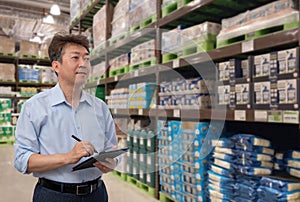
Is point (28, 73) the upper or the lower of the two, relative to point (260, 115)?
upper

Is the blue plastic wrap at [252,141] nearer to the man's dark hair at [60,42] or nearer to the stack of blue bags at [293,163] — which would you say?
the stack of blue bags at [293,163]

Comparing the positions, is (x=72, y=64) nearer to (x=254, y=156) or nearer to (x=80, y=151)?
(x=80, y=151)

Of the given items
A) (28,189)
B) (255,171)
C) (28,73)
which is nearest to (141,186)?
(28,189)

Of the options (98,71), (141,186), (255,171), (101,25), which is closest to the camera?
(255,171)

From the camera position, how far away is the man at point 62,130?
4.22 ft

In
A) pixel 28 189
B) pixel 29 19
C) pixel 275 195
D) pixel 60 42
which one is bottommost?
pixel 28 189

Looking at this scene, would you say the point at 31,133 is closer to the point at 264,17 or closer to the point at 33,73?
the point at 264,17

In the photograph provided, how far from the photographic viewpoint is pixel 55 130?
1340 millimetres

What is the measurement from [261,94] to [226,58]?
771 millimetres

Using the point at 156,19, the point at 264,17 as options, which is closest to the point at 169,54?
the point at 156,19

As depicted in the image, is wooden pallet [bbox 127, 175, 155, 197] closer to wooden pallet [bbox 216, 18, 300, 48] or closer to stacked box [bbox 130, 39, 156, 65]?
stacked box [bbox 130, 39, 156, 65]

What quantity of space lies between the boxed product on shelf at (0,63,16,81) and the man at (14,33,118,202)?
22.0 ft

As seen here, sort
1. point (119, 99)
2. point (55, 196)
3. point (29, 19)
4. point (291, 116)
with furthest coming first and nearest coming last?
point (29, 19) → point (119, 99) → point (291, 116) → point (55, 196)

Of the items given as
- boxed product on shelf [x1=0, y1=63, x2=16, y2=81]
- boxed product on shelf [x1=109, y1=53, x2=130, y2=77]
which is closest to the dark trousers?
boxed product on shelf [x1=109, y1=53, x2=130, y2=77]
